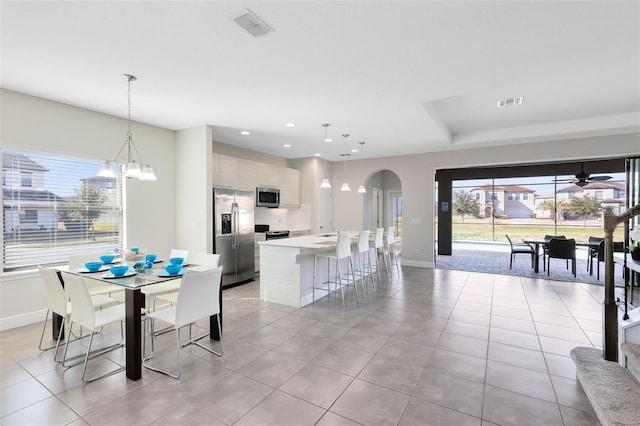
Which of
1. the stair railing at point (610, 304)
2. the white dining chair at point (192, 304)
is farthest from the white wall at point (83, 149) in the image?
the stair railing at point (610, 304)

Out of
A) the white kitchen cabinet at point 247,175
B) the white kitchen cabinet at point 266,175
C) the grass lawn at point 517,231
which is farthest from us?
the grass lawn at point 517,231

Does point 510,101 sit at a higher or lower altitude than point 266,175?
higher

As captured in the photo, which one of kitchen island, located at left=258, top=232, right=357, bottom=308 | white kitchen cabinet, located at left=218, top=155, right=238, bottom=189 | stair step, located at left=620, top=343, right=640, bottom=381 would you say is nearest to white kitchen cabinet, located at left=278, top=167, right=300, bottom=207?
white kitchen cabinet, located at left=218, top=155, right=238, bottom=189

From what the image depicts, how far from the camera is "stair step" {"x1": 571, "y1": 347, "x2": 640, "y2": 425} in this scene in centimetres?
166

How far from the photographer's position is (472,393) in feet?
7.29

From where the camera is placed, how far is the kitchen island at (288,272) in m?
4.26

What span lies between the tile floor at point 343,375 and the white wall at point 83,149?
18.6 inches

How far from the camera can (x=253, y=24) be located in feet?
7.33

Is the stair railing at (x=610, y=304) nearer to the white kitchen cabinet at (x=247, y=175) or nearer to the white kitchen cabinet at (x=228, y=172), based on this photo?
the white kitchen cabinet at (x=228, y=172)

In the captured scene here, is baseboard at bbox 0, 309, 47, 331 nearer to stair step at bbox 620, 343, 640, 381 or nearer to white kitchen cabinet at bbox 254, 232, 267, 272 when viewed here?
white kitchen cabinet at bbox 254, 232, 267, 272

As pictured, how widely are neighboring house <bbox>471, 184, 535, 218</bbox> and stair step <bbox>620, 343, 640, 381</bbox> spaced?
32.9 feet

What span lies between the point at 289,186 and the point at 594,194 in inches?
396

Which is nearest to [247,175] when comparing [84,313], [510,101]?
[84,313]

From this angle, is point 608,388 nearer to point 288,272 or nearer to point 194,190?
point 288,272
